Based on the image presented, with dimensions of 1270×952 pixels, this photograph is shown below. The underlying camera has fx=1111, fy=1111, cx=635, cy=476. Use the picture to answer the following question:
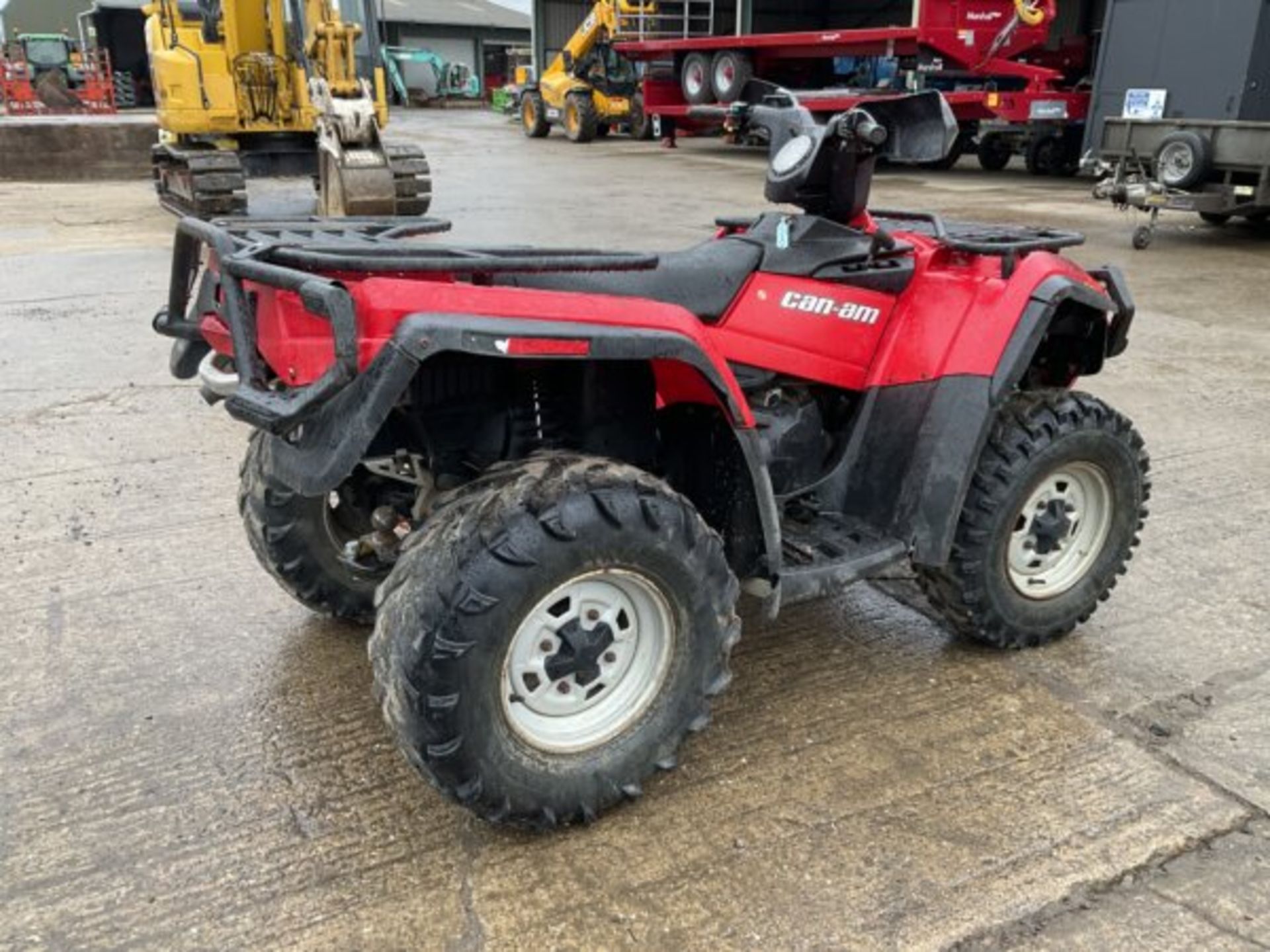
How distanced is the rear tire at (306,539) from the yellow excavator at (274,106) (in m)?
8.03

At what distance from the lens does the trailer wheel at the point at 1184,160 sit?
Answer: 36.2ft

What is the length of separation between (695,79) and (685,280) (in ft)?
70.5

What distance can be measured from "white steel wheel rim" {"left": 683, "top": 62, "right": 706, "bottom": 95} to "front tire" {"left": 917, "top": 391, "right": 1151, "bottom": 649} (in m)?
20.9

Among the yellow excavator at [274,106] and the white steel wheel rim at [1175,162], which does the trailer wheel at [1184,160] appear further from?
the yellow excavator at [274,106]

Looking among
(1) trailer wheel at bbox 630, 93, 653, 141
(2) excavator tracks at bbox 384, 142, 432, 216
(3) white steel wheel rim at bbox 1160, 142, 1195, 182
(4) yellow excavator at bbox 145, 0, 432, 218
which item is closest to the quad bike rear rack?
(4) yellow excavator at bbox 145, 0, 432, 218

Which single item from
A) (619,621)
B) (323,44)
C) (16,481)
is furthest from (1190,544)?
(323,44)

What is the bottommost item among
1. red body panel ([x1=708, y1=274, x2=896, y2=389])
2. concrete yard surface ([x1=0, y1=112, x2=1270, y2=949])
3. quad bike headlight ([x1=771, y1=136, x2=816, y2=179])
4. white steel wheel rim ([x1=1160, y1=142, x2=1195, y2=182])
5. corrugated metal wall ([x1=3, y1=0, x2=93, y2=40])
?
concrete yard surface ([x1=0, y1=112, x2=1270, y2=949])

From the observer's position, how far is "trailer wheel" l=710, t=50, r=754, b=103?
71.0 ft

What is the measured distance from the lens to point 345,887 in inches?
95.4

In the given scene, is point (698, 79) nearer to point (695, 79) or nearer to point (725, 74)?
point (695, 79)

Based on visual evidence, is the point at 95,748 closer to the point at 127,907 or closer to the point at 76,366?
the point at 127,907

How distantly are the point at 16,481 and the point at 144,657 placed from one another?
184 centimetres

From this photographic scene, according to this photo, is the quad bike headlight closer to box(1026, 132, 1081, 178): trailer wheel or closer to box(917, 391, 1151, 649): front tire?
box(917, 391, 1151, 649): front tire

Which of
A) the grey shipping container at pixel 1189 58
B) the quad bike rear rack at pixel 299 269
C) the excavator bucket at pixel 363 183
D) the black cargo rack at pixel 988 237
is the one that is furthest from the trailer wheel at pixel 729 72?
the quad bike rear rack at pixel 299 269
